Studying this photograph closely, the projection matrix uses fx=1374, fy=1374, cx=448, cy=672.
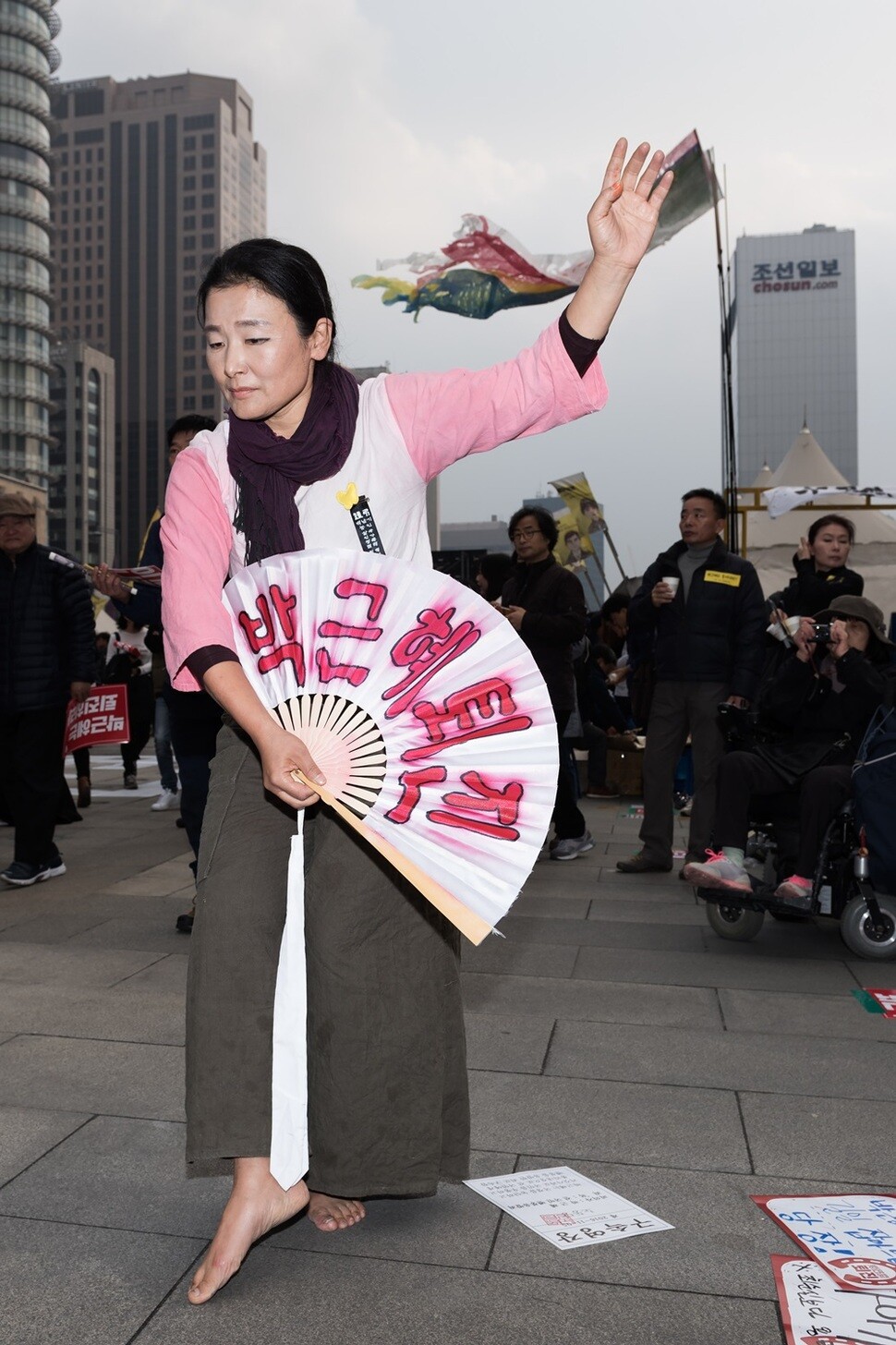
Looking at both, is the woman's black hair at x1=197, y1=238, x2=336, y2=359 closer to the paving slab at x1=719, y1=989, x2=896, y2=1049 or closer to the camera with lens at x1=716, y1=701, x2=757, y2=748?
the paving slab at x1=719, y1=989, x2=896, y2=1049

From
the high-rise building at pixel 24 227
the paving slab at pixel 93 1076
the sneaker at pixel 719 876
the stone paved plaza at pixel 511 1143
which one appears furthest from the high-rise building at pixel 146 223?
Result: the paving slab at pixel 93 1076

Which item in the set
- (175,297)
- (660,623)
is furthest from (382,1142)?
(175,297)

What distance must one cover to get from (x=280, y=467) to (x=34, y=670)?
4.69 m

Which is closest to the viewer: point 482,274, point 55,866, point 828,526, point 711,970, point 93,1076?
point 93,1076

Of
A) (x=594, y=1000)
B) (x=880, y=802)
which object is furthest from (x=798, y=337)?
(x=594, y=1000)

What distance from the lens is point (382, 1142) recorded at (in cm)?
252

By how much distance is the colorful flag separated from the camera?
13.1 m

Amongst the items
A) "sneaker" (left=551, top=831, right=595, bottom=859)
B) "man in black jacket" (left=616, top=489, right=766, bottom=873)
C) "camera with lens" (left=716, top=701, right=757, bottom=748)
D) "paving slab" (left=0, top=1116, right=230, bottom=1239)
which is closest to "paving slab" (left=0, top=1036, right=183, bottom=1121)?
"paving slab" (left=0, top=1116, right=230, bottom=1239)

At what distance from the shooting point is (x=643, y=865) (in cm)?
747

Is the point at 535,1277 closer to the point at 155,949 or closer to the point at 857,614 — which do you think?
the point at 155,949

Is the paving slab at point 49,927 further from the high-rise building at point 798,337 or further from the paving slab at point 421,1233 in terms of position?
the high-rise building at point 798,337

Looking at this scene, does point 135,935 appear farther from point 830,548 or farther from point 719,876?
point 830,548

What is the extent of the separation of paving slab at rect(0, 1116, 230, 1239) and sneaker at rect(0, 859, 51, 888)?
384cm

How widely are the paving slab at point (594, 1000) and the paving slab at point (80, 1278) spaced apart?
1.92 m
